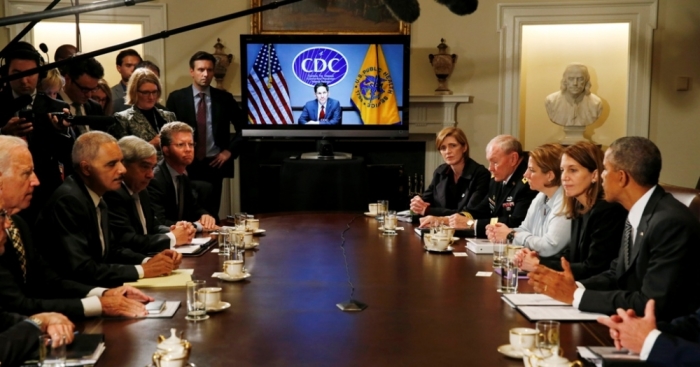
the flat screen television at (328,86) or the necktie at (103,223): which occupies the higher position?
the flat screen television at (328,86)

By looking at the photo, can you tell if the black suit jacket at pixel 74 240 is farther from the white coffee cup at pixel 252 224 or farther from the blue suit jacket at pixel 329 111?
the blue suit jacket at pixel 329 111

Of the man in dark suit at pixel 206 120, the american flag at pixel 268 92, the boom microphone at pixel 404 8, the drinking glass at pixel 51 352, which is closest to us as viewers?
the drinking glass at pixel 51 352

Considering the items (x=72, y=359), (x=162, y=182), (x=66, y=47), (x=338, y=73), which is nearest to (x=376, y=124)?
(x=338, y=73)

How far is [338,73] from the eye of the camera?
7.99 meters

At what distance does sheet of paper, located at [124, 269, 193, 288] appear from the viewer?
9.86ft

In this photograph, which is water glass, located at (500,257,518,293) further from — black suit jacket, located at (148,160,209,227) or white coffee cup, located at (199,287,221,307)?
black suit jacket, located at (148,160,209,227)

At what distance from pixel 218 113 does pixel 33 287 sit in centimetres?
427

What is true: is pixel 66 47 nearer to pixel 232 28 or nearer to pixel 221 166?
pixel 221 166

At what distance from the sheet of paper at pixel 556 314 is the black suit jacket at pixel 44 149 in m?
2.53

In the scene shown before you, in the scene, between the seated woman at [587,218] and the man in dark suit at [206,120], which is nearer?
the seated woman at [587,218]

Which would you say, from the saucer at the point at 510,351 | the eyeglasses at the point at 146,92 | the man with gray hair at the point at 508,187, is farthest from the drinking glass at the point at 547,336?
the eyeglasses at the point at 146,92

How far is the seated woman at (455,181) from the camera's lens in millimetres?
5246

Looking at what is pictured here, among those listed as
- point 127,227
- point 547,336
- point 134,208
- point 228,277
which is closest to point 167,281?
point 228,277

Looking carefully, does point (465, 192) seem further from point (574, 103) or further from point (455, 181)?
point (574, 103)
